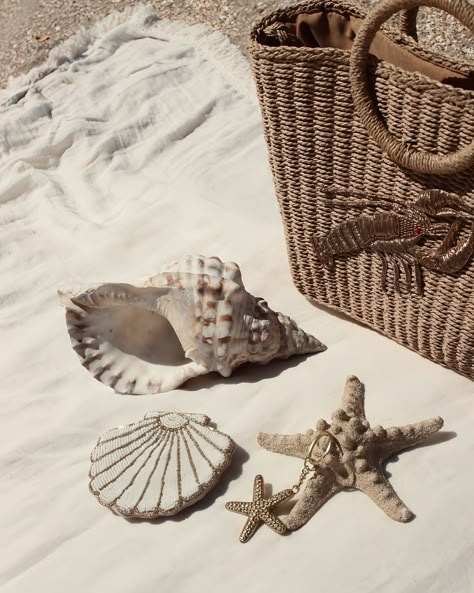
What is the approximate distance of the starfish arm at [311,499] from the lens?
104 cm

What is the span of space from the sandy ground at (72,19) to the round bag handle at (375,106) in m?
1.47

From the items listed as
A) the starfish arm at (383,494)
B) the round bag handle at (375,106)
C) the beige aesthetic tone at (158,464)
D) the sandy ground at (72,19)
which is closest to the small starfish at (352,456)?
the starfish arm at (383,494)

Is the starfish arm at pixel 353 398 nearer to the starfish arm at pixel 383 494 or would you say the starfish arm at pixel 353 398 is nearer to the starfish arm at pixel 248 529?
the starfish arm at pixel 383 494

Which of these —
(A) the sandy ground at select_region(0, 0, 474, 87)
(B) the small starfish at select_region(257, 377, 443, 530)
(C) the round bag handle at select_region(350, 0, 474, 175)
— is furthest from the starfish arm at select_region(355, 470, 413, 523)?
(A) the sandy ground at select_region(0, 0, 474, 87)

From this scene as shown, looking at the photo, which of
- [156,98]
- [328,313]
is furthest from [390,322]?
[156,98]

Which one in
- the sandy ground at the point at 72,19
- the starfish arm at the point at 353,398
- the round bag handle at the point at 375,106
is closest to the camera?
the round bag handle at the point at 375,106

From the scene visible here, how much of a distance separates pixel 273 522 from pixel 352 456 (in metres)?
0.16

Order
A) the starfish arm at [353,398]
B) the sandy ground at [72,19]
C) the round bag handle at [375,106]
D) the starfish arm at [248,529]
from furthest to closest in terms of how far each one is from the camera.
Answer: the sandy ground at [72,19] → the starfish arm at [353,398] → the starfish arm at [248,529] → the round bag handle at [375,106]

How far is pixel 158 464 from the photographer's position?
109cm

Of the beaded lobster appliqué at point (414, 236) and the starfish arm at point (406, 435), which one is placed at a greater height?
the beaded lobster appliqué at point (414, 236)

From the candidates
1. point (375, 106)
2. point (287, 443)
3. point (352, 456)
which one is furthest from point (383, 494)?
point (375, 106)

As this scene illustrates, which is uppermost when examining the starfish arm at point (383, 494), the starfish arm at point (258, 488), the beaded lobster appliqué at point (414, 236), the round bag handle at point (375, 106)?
the round bag handle at point (375, 106)

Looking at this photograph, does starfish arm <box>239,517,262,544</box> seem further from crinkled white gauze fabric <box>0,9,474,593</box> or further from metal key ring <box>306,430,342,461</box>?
metal key ring <box>306,430,342,461</box>

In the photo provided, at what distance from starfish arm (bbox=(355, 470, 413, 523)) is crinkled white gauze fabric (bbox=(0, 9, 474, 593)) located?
2 centimetres
